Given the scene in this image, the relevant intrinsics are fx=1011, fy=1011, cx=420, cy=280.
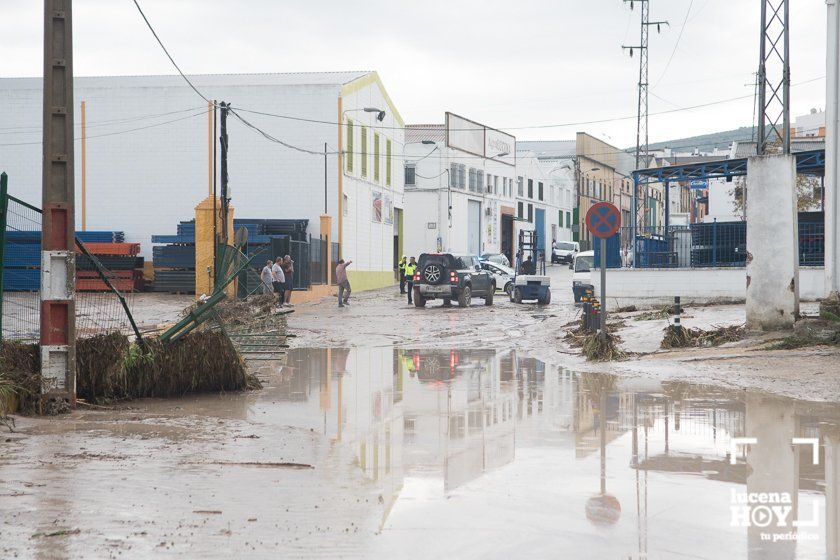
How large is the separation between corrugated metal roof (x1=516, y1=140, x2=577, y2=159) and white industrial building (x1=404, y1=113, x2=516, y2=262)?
2772 cm

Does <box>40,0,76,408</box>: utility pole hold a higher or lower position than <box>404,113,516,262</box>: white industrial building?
lower

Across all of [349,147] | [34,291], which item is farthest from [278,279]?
A: [34,291]

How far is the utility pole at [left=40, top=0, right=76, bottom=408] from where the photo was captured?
36.0 ft

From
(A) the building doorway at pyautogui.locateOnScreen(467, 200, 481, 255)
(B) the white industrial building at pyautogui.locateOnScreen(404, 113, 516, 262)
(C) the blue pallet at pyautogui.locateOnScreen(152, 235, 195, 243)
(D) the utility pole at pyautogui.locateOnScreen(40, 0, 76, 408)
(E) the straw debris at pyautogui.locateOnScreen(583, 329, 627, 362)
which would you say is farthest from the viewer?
(A) the building doorway at pyautogui.locateOnScreen(467, 200, 481, 255)

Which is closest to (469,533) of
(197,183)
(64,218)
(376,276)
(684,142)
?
(64,218)

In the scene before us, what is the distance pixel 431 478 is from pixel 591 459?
62.3 inches

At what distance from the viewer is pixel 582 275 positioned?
35969mm

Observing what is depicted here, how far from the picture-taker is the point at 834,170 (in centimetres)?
2236

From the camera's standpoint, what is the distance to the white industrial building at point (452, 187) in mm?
62281

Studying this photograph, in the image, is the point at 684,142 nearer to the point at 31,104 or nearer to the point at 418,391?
the point at 31,104

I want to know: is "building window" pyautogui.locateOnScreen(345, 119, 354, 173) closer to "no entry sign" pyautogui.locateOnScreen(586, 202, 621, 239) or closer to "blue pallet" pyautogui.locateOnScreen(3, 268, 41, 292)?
"no entry sign" pyautogui.locateOnScreen(586, 202, 621, 239)

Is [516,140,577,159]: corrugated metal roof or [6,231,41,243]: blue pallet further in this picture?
[516,140,577,159]: corrugated metal roof

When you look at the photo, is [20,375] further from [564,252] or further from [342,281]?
[564,252]

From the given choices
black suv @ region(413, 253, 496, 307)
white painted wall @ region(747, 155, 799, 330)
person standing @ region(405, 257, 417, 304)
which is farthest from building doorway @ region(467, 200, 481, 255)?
white painted wall @ region(747, 155, 799, 330)
